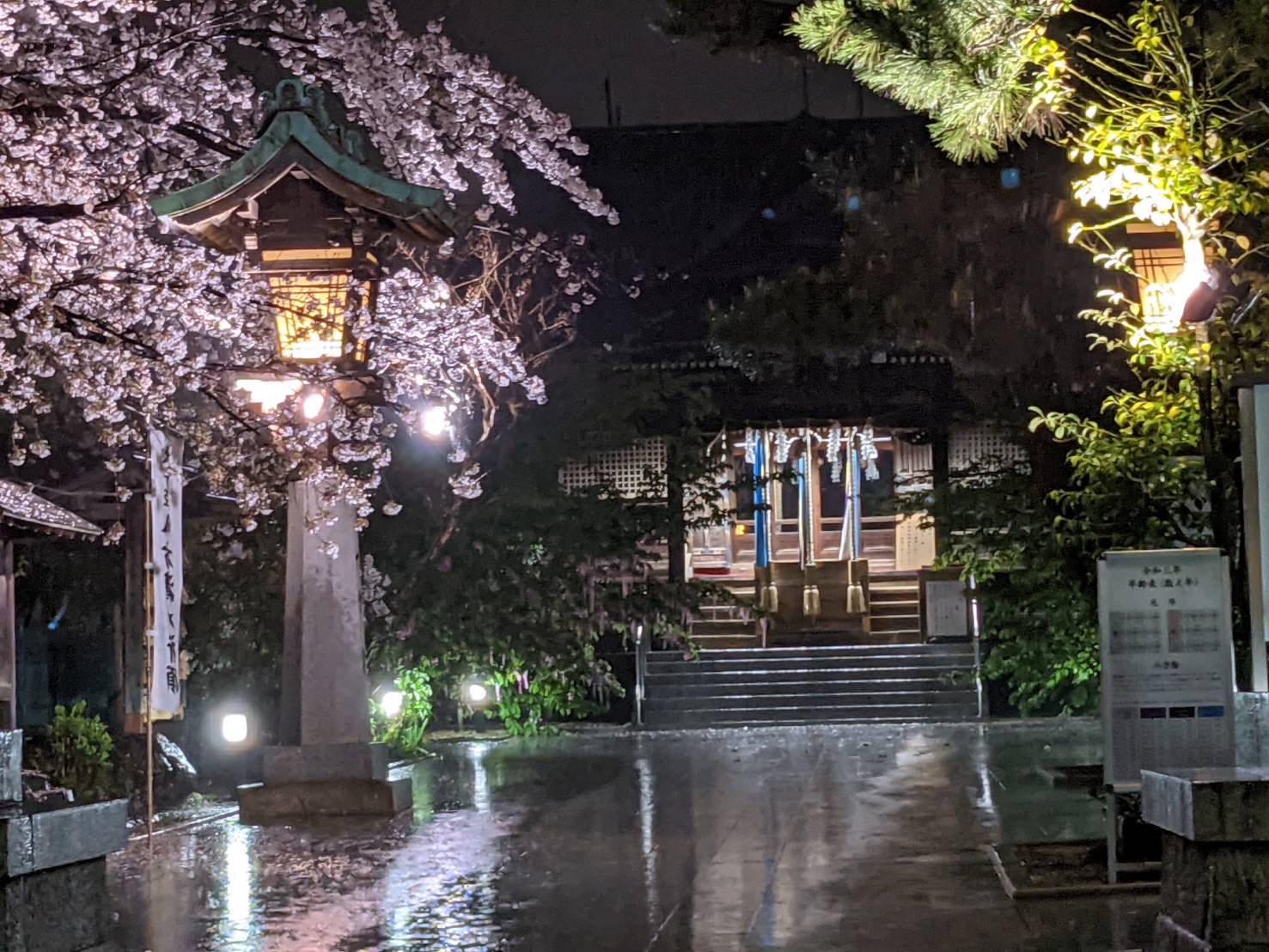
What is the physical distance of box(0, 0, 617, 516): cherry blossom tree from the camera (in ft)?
36.1

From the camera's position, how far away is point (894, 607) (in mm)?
30406

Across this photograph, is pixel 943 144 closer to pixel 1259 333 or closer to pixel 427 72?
pixel 1259 333

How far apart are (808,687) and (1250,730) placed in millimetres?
17618

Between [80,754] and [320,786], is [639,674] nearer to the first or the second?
[320,786]

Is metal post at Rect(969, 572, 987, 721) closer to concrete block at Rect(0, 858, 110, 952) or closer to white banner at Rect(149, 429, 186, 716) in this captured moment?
white banner at Rect(149, 429, 186, 716)

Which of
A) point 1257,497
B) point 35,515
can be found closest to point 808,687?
point 35,515

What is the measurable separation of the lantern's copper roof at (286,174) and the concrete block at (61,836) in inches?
175

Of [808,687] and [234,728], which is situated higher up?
[234,728]

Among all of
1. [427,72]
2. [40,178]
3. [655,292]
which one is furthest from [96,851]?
[655,292]

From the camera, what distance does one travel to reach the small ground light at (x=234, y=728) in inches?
746

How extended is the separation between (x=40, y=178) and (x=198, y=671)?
→ 9287mm

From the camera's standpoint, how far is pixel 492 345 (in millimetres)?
17547

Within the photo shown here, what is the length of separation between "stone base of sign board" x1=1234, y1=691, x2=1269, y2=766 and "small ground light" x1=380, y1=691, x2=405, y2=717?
1441 centimetres

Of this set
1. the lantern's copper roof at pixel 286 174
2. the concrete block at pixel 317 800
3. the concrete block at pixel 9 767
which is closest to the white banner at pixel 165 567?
the concrete block at pixel 317 800
